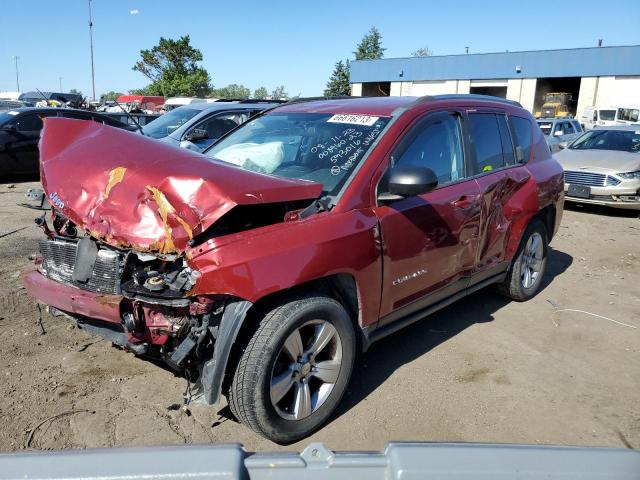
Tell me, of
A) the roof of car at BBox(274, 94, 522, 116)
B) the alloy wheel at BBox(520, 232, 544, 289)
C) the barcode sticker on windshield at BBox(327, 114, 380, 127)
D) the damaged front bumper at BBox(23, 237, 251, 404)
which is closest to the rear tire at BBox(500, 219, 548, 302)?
the alloy wheel at BBox(520, 232, 544, 289)

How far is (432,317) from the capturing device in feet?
15.5

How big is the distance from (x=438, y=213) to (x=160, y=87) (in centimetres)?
5856

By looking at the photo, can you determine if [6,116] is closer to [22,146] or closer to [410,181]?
[22,146]

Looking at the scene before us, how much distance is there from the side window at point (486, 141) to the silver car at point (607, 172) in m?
6.28

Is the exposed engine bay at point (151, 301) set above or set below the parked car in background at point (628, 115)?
below

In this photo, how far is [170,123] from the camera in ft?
33.1

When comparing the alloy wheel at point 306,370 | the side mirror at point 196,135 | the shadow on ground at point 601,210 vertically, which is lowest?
the shadow on ground at point 601,210

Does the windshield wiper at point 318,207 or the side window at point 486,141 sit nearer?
the windshield wiper at point 318,207

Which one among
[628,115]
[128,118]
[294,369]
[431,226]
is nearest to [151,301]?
[294,369]

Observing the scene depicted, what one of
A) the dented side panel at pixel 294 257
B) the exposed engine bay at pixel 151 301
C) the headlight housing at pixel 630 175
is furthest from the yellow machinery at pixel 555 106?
the exposed engine bay at pixel 151 301

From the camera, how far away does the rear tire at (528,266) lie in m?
4.94

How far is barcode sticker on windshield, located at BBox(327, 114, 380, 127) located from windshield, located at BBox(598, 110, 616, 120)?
24.5 meters

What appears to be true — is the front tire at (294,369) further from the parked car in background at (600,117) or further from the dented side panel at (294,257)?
the parked car in background at (600,117)

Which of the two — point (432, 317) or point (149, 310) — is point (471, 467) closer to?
point (149, 310)
